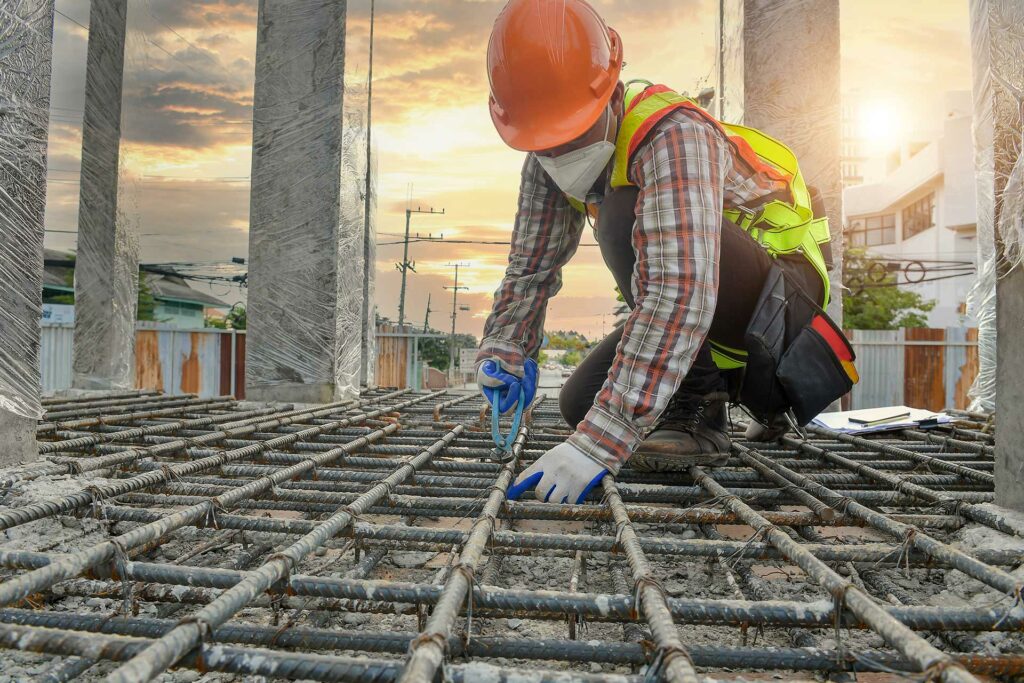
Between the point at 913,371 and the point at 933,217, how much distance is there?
17852mm

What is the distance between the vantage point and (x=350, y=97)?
4527 millimetres

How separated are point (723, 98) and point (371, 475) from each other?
418 centimetres

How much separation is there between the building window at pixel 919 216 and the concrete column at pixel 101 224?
1059 inches

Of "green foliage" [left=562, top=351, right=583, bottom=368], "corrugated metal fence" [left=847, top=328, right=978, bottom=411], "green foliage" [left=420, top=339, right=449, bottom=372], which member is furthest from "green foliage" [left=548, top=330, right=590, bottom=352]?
"corrugated metal fence" [left=847, top=328, right=978, bottom=411]

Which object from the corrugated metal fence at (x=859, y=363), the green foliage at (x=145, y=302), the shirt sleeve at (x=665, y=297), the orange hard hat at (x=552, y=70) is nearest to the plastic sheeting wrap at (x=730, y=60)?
the orange hard hat at (x=552, y=70)

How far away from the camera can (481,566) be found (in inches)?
53.1

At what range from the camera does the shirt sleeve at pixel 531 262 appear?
2150mm

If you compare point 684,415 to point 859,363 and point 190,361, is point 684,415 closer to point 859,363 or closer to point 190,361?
point 190,361

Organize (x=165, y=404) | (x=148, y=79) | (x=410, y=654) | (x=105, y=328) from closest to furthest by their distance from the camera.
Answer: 1. (x=410, y=654)
2. (x=165, y=404)
3. (x=105, y=328)
4. (x=148, y=79)

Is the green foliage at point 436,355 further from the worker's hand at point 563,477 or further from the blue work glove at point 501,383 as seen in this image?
the worker's hand at point 563,477

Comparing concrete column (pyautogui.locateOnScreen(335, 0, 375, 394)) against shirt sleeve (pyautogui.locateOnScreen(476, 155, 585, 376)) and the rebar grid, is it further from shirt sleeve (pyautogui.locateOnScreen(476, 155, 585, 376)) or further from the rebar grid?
shirt sleeve (pyautogui.locateOnScreen(476, 155, 585, 376))

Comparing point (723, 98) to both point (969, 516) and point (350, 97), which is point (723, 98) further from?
point (969, 516)

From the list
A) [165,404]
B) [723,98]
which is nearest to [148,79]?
[165,404]

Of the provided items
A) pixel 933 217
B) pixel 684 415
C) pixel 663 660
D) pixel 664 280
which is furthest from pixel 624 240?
pixel 933 217
